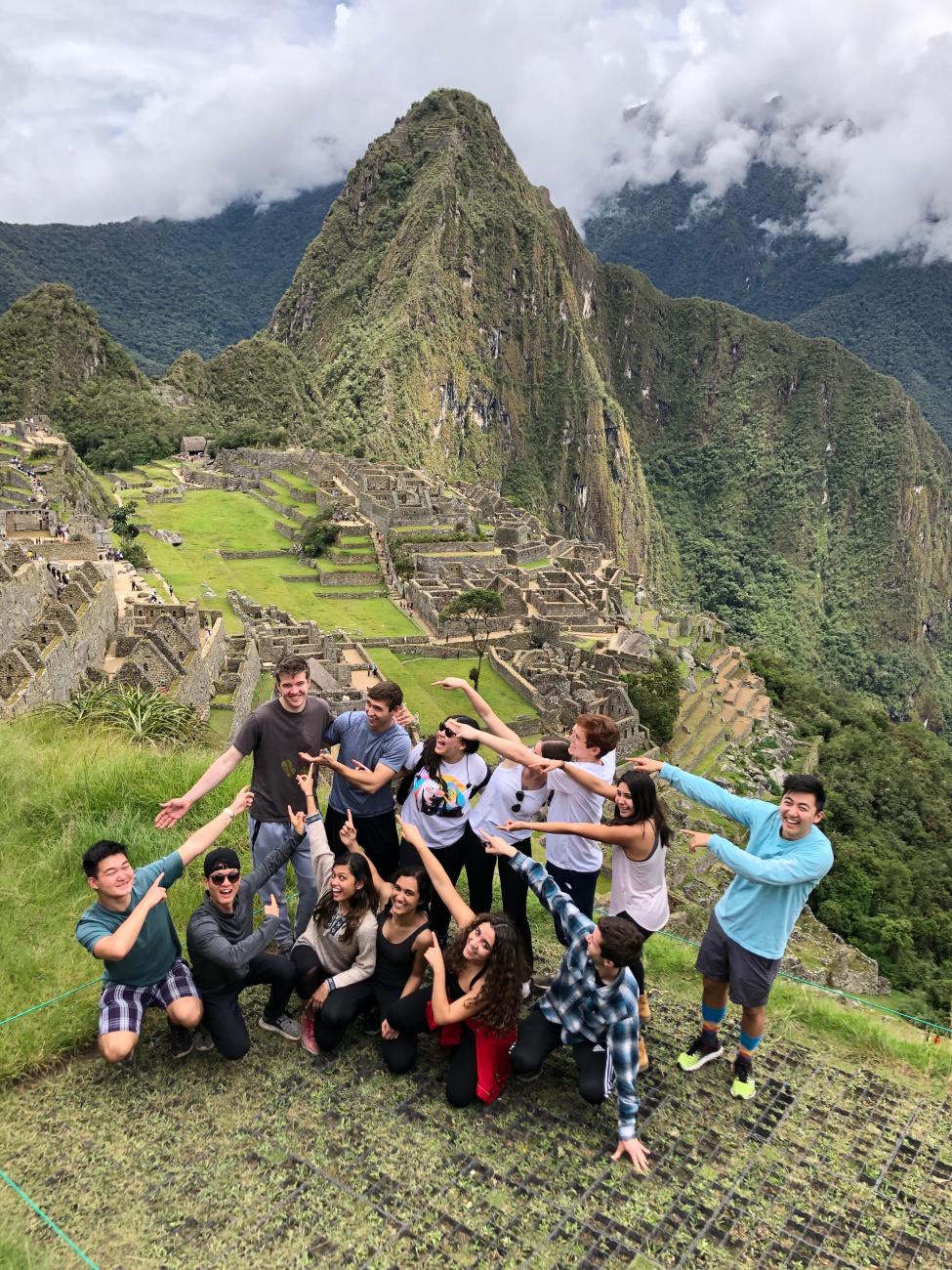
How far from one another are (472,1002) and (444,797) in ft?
4.16

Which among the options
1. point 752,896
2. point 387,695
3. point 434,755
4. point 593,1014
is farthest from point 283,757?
point 752,896

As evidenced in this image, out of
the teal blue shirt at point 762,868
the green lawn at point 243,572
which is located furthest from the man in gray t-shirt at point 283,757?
the green lawn at point 243,572

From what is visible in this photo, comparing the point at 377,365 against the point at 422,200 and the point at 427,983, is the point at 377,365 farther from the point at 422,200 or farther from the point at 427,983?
the point at 427,983

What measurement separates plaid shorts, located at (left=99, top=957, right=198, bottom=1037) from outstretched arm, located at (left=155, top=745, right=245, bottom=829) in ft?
2.50

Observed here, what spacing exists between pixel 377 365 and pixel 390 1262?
91.2m

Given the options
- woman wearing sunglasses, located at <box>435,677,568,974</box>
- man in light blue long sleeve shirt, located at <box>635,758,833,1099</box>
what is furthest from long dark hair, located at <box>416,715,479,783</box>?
man in light blue long sleeve shirt, located at <box>635,758,833,1099</box>

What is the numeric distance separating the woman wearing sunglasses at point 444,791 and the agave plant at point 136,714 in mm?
4794

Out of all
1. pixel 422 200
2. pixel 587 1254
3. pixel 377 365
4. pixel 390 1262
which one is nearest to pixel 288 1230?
pixel 390 1262

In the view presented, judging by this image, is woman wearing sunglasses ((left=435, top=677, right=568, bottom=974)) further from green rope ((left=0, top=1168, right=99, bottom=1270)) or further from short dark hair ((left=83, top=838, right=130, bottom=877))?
green rope ((left=0, top=1168, right=99, bottom=1270))

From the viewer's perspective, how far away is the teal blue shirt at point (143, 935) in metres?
4.16

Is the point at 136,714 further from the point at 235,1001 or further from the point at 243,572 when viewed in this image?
the point at 243,572

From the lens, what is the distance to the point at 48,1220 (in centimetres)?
356

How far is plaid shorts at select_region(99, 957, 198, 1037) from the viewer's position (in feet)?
14.1

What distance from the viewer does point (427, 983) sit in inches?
185
